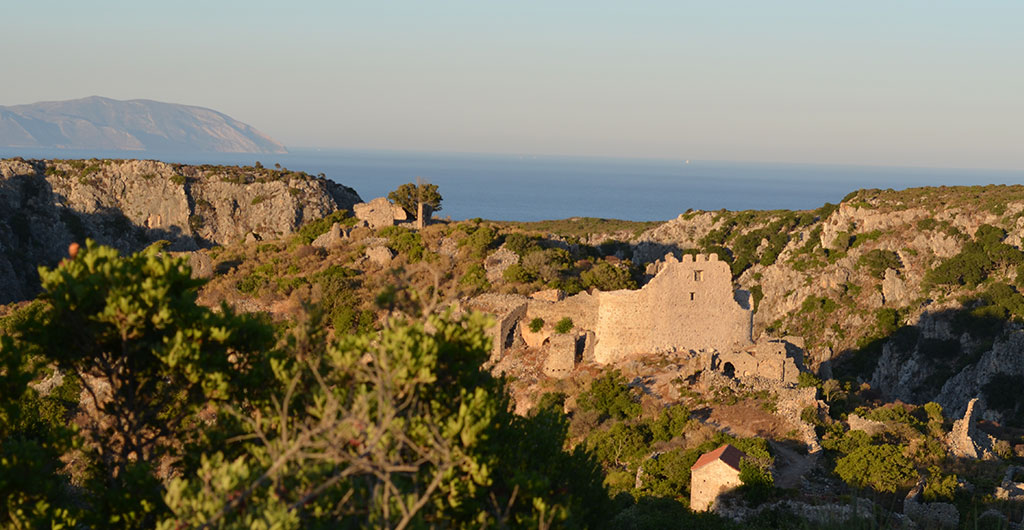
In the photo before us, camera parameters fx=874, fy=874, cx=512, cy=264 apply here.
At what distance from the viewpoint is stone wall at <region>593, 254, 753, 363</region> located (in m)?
32.2

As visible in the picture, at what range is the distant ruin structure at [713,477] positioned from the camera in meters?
22.8

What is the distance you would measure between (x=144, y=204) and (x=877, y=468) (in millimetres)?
60563

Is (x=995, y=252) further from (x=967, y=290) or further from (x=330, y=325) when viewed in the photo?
(x=330, y=325)

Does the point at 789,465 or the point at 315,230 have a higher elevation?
the point at 315,230

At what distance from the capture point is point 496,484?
12.6 meters

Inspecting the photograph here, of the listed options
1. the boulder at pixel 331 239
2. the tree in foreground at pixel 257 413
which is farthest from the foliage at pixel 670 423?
the boulder at pixel 331 239

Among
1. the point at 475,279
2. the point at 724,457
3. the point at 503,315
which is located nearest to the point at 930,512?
the point at 724,457

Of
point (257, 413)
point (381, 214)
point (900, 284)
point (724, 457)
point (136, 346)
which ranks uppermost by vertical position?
point (136, 346)

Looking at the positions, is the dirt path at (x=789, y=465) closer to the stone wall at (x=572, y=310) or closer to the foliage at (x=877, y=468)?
the foliage at (x=877, y=468)

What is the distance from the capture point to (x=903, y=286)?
5734 centimetres

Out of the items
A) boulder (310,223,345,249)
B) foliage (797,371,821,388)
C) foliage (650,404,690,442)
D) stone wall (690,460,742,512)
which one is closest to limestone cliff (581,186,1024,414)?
foliage (797,371,821,388)

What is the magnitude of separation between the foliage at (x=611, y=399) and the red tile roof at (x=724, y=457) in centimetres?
567

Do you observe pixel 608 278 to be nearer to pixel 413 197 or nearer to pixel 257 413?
pixel 413 197

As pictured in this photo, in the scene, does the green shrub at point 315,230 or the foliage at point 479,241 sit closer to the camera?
the foliage at point 479,241
